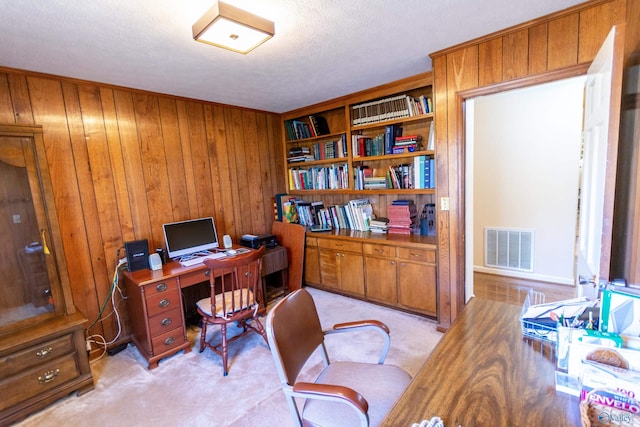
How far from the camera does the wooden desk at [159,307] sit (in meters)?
2.27

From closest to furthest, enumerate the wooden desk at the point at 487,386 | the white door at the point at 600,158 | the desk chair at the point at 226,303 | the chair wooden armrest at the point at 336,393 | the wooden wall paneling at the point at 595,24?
the wooden desk at the point at 487,386, the chair wooden armrest at the point at 336,393, the white door at the point at 600,158, the wooden wall paneling at the point at 595,24, the desk chair at the point at 226,303

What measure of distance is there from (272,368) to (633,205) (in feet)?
7.85

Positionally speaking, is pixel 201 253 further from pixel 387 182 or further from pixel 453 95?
pixel 453 95

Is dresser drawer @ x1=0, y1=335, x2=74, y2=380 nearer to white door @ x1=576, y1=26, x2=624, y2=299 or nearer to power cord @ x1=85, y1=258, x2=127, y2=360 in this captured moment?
power cord @ x1=85, y1=258, x2=127, y2=360

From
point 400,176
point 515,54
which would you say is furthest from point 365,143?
point 515,54

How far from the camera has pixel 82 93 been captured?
240cm

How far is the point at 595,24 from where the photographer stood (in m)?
1.73

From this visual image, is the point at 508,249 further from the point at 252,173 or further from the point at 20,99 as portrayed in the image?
the point at 20,99

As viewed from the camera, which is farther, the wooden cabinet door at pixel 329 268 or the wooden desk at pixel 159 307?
the wooden cabinet door at pixel 329 268

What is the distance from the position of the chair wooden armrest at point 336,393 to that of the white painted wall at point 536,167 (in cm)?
282

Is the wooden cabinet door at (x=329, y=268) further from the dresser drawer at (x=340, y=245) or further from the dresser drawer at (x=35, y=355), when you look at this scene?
the dresser drawer at (x=35, y=355)

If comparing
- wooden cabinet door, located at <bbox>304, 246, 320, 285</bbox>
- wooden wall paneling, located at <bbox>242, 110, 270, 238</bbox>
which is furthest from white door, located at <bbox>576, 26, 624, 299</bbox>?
wooden wall paneling, located at <bbox>242, 110, 270, 238</bbox>

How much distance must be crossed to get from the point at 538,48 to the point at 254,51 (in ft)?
6.03

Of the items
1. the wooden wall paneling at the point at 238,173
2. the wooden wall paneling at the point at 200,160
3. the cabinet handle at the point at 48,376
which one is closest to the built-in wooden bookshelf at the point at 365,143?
the wooden wall paneling at the point at 238,173
